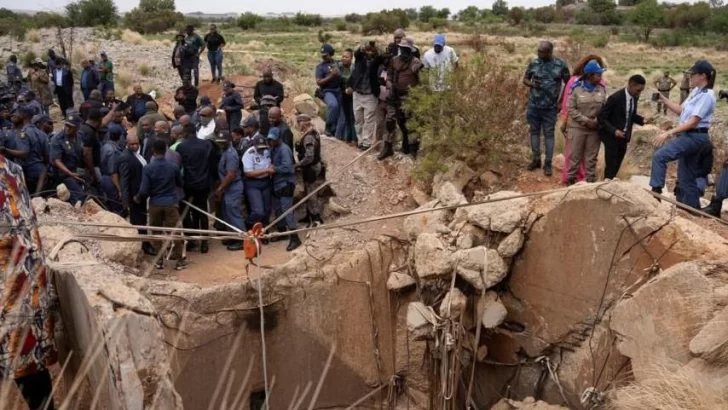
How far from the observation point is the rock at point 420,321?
6.58 meters

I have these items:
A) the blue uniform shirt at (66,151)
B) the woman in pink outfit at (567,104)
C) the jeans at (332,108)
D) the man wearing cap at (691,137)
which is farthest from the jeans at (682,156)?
the blue uniform shirt at (66,151)

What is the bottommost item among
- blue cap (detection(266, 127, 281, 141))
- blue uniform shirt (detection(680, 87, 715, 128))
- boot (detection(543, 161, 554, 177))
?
boot (detection(543, 161, 554, 177))

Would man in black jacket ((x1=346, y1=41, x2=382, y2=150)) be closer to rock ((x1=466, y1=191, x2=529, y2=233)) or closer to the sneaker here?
the sneaker

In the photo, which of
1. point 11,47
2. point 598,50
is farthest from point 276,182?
point 598,50

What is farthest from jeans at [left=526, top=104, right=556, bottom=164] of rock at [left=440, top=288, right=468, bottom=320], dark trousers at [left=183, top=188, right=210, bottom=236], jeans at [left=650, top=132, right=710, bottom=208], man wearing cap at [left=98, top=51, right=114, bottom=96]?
Result: man wearing cap at [left=98, top=51, right=114, bottom=96]

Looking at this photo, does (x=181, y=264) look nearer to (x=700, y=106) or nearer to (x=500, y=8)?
(x=700, y=106)

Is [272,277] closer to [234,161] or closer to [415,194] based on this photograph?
[234,161]

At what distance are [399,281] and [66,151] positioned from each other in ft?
16.1

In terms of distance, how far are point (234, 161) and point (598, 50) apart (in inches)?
1344

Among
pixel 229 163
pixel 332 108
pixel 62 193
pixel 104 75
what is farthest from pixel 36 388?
pixel 104 75

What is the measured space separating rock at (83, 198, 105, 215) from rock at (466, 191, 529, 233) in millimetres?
4342

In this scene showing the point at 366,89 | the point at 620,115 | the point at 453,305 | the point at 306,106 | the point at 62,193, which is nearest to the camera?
the point at 453,305

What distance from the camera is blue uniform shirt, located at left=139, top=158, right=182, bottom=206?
8297 mm

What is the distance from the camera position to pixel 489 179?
9.24m
